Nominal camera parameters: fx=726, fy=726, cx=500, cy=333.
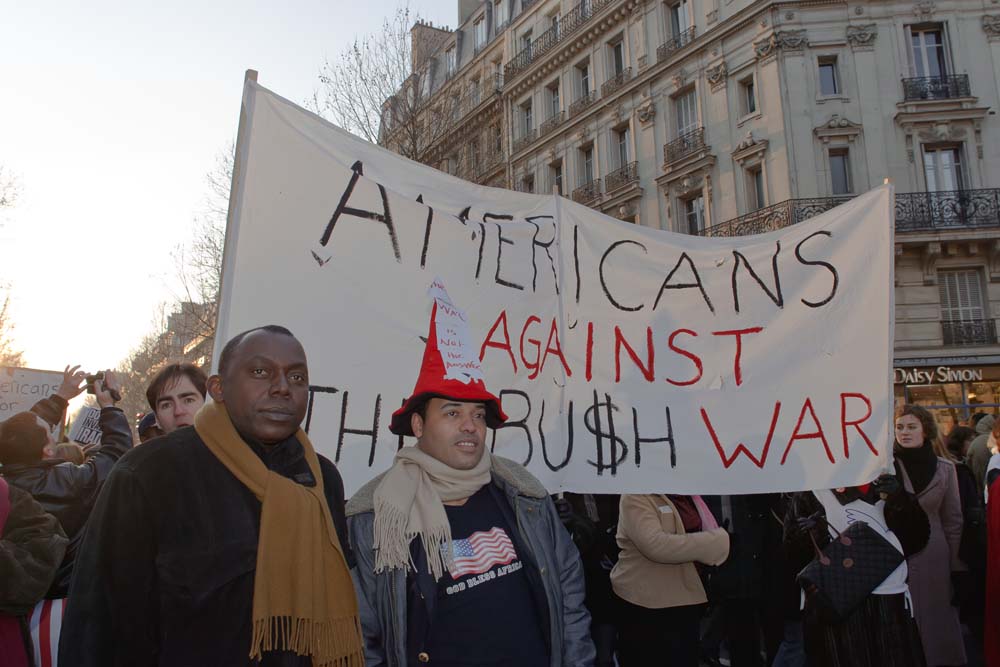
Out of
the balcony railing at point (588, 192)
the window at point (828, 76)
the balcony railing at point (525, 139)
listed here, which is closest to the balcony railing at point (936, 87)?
the window at point (828, 76)

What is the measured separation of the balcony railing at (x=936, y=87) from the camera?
18.4 metres

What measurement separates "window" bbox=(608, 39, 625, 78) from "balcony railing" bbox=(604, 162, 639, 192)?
11.1ft

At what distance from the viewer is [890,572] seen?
3592 millimetres

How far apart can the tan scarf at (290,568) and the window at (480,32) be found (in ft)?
101

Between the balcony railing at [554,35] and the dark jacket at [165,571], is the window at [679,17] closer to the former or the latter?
the balcony railing at [554,35]

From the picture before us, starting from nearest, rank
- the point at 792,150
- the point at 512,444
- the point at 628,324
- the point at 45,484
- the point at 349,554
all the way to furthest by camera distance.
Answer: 1. the point at 349,554
2. the point at 45,484
3. the point at 512,444
4. the point at 628,324
5. the point at 792,150

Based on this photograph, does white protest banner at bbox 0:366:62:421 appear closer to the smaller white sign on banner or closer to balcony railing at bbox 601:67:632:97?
the smaller white sign on banner

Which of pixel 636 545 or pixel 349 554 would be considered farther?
pixel 636 545

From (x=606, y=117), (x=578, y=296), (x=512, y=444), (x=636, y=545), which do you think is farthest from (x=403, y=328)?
(x=606, y=117)

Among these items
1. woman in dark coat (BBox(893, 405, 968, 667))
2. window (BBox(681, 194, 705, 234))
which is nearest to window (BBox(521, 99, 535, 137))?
window (BBox(681, 194, 705, 234))

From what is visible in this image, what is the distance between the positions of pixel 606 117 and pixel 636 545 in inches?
872

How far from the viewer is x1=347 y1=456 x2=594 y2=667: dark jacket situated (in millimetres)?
2242

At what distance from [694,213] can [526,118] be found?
926 centimetres

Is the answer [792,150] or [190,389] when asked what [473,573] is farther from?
[792,150]
